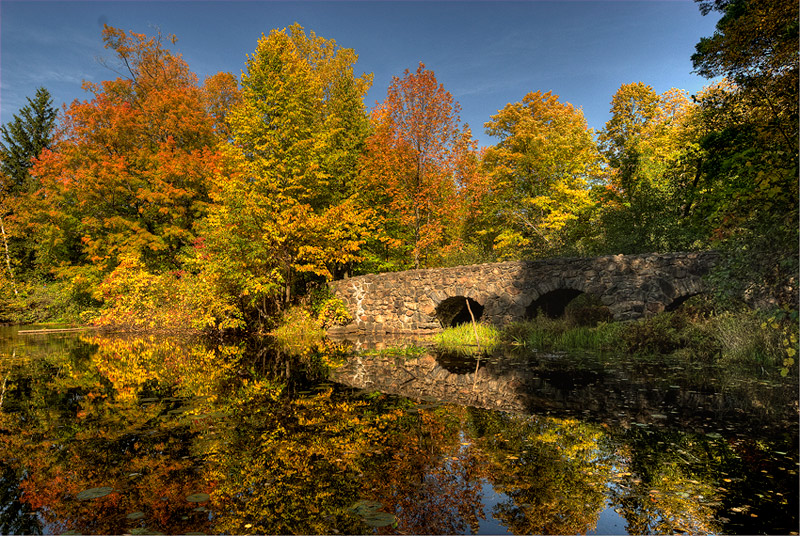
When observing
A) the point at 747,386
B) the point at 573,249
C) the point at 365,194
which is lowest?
the point at 747,386

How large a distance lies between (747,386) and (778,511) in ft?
16.2

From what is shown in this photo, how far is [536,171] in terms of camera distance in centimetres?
2473

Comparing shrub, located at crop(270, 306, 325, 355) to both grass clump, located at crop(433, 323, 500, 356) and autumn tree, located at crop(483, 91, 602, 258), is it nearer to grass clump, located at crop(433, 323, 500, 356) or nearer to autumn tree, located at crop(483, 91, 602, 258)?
grass clump, located at crop(433, 323, 500, 356)

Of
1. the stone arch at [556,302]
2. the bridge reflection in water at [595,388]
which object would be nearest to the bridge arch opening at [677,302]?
the bridge reflection in water at [595,388]

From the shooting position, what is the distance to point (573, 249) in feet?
58.5

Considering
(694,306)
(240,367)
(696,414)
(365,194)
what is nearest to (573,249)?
(694,306)

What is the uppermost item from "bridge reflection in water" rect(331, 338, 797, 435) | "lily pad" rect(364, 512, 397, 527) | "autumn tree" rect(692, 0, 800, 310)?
"autumn tree" rect(692, 0, 800, 310)

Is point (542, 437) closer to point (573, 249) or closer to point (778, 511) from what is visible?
point (778, 511)

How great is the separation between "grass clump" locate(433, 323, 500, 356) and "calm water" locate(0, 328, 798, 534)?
417cm

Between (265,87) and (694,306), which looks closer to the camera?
(694,306)

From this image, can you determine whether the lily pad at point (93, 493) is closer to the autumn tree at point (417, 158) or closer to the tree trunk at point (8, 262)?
the autumn tree at point (417, 158)

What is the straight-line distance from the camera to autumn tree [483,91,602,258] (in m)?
23.5

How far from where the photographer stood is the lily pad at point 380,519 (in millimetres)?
2834

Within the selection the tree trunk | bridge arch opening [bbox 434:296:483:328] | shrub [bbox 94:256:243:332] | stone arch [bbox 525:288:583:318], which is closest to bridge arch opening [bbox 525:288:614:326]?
stone arch [bbox 525:288:583:318]
